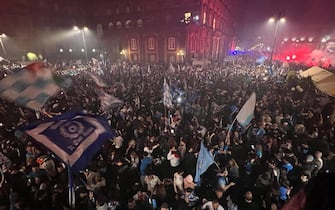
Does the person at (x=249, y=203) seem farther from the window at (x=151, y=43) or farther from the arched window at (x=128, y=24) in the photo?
the arched window at (x=128, y=24)

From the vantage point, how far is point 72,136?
16.6 feet

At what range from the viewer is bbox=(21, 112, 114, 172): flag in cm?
486

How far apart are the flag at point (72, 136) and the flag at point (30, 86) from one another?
7.62 feet

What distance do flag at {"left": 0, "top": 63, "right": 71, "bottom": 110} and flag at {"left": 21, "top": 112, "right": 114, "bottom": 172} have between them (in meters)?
2.32

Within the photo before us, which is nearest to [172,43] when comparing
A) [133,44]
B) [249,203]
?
[133,44]

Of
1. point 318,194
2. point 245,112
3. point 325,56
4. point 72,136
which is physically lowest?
point 325,56

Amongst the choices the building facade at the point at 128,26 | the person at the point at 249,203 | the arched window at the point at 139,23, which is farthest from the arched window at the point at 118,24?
the person at the point at 249,203

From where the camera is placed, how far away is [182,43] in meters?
43.7

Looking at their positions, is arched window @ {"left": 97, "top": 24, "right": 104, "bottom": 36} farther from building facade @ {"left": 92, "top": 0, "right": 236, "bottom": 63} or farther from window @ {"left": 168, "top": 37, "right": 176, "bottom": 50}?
window @ {"left": 168, "top": 37, "right": 176, "bottom": 50}

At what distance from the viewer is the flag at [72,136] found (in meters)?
4.86

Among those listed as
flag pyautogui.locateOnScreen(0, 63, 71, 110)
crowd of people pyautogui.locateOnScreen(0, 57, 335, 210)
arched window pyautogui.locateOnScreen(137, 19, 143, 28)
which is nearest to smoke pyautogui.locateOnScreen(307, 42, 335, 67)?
arched window pyautogui.locateOnScreen(137, 19, 143, 28)

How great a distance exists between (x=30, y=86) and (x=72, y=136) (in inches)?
127

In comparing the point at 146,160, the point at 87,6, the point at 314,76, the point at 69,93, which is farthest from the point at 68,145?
the point at 87,6

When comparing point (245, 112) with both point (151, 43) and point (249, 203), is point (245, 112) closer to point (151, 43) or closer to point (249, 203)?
point (249, 203)
